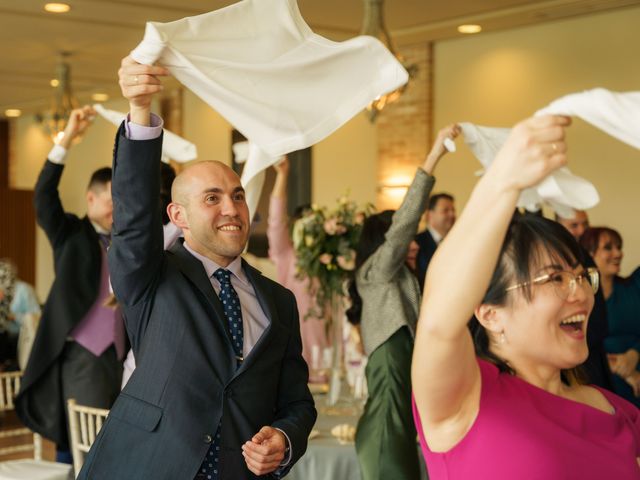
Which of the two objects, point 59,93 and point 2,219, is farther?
point 2,219

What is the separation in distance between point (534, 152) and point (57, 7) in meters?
7.74

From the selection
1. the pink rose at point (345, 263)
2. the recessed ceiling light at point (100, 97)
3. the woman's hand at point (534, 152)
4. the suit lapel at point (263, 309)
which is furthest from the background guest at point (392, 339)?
the recessed ceiling light at point (100, 97)

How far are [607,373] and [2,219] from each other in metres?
13.0

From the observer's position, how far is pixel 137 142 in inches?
90.5

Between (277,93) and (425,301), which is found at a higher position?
(277,93)

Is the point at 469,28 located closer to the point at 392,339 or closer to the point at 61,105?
the point at 61,105

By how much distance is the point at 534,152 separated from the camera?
4.55ft

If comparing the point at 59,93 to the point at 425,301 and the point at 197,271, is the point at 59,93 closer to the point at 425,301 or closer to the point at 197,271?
the point at 197,271

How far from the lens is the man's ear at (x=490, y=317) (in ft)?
6.48

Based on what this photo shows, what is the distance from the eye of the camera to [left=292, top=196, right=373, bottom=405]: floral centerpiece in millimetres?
4500

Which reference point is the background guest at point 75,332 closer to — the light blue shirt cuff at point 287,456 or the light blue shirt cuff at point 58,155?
the light blue shirt cuff at point 58,155

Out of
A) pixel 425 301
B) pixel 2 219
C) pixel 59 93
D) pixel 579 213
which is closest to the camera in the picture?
pixel 425 301

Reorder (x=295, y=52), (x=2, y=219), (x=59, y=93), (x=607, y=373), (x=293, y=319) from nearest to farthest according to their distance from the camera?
1. (x=295, y=52)
2. (x=293, y=319)
3. (x=607, y=373)
4. (x=59, y=93)
5. (x=2, y=219)

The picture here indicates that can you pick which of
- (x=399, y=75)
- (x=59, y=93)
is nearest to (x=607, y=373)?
(x=399, y=75)
